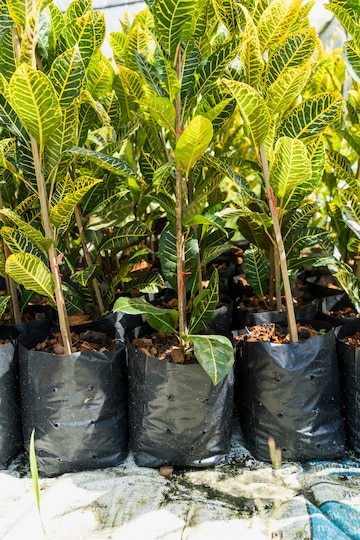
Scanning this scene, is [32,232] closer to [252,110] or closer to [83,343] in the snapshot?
[83,343]

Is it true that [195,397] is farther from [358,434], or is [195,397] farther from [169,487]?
[358,434]

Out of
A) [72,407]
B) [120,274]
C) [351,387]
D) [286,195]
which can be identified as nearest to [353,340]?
[351,387]

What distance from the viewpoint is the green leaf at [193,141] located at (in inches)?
50.9

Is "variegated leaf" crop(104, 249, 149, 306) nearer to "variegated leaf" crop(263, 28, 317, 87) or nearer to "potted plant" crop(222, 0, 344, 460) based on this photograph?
"potted plant" crop(222, 0, 344, 460)

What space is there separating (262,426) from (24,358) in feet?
2.46

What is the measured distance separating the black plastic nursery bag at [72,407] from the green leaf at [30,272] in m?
0.20

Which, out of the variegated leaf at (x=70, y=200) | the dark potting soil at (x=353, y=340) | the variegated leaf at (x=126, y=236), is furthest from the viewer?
the variegated leaf at (x=126, y=236)

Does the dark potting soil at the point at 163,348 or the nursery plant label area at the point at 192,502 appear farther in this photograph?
the dark potting soil at the point at 163,348

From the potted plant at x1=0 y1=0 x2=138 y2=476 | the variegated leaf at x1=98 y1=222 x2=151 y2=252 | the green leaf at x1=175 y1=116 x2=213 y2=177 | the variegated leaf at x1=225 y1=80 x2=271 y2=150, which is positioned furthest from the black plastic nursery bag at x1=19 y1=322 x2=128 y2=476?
the variegated leaf at x1=225 y1=80 x2=271 y2=150

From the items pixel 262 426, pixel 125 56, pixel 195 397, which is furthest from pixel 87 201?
pixel 262 426

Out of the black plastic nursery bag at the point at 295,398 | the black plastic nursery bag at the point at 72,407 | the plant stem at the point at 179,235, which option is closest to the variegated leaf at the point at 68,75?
the plant stem at the point at 179,235

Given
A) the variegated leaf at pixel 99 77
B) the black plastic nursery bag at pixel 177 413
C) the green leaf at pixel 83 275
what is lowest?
the black plastic nursery bag at pixel 177 413

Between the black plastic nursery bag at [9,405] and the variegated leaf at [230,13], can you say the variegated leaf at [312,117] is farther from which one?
the black plastic nursery bag at [9,405]

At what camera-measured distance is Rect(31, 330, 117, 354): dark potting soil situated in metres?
1.74
